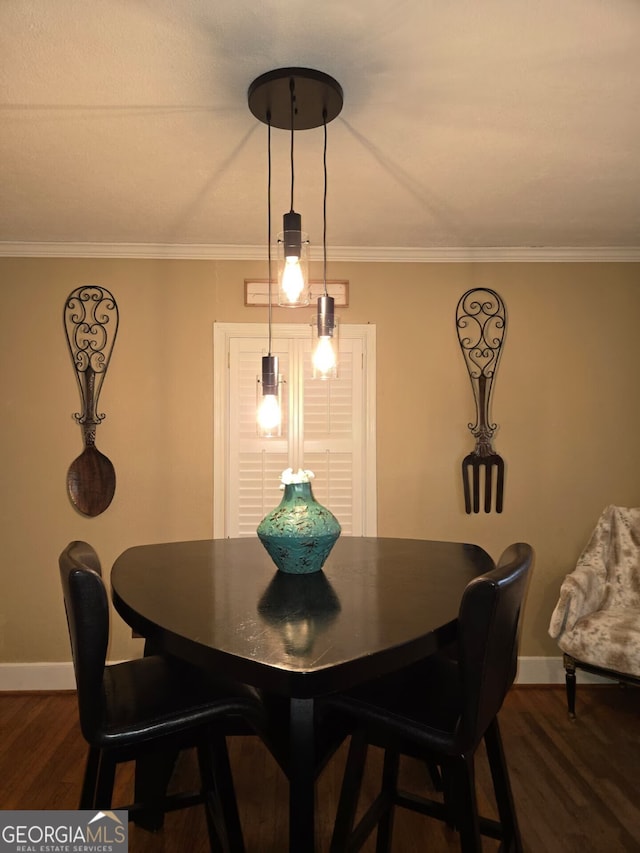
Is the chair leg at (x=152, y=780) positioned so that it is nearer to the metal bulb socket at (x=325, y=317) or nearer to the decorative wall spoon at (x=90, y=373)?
the metal bulb socket at (x=325, y=317)

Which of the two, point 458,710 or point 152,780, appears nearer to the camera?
point 458,710

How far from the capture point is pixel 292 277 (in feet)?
6.65

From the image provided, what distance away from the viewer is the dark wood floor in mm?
2182

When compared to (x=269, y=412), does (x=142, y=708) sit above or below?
below

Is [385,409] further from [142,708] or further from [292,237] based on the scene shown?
[142,708]

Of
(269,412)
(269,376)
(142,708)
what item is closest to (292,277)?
(269,376)

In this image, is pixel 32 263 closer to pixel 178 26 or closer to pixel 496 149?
pixel 178 26

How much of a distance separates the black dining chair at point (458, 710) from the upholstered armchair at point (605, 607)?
136cm

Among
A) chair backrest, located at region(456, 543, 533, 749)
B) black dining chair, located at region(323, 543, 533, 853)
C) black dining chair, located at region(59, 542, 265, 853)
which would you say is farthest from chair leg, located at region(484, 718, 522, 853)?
black dining chair, located at region(59, 542, 265, 853)

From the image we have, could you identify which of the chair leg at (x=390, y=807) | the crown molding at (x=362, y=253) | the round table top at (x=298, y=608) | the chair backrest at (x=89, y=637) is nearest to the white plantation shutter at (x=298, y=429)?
the crown molding at (x=362, y=253)

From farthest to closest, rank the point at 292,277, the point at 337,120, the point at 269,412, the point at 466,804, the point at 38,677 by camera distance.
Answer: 1. the point at 38,677
2. the point at 269,412
3. the point at 337,120
4. the point at 292,277
5. the point at 466,804

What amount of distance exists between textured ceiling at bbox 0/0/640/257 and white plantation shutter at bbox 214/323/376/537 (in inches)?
24.5

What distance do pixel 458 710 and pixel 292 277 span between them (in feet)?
4.28

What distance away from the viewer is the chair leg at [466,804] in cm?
149
